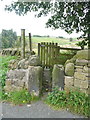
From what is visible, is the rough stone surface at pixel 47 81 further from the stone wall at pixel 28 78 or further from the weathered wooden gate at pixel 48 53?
the weathered wooden gate at pixel 48 53

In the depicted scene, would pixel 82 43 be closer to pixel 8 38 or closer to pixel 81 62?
pixel 81 62

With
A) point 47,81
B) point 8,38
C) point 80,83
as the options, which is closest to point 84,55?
point 80,83

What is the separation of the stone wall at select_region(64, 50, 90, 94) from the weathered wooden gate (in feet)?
6.56

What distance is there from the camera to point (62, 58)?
17.3 feet

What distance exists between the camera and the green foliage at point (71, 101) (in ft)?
9.96

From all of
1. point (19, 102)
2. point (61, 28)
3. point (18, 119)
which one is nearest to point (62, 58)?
point (61, 28)

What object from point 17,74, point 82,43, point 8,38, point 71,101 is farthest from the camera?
point 8,38

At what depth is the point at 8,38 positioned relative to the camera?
22.0 feet

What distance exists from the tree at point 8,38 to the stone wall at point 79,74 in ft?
11.6

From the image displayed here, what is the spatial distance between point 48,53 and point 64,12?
145cm

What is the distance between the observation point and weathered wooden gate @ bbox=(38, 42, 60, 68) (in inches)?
214

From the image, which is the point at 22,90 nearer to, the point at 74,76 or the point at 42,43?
the point at 74,76

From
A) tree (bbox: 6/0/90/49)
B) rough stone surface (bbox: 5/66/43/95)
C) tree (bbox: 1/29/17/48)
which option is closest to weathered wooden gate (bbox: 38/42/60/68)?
tree (bbox: 6/0/90/49)

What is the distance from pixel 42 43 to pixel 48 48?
30 centimetres
